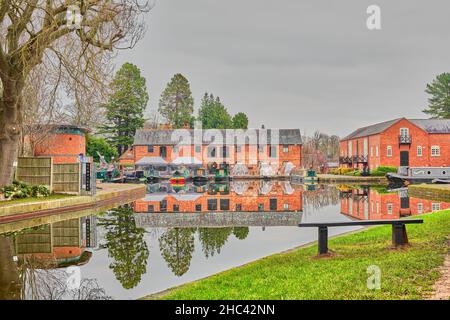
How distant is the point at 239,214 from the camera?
58.6ft

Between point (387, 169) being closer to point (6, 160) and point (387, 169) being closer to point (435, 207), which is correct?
point (435, 207)

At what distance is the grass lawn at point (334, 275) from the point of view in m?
6.04

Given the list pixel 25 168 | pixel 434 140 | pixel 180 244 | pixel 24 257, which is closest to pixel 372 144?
pixel 434 140

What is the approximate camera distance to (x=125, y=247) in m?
11.0

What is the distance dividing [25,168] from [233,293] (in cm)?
1696

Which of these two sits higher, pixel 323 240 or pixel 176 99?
pixel 176 99

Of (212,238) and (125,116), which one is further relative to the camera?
(125,116)

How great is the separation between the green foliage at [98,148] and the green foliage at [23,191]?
36.6 metres

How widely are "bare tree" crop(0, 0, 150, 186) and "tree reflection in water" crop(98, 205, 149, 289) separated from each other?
5375mm

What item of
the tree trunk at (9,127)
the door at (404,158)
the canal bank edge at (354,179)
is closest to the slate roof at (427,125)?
the door at (404,158)

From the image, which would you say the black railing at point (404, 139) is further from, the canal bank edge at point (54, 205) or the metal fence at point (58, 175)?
the metal fence at point (58, 175)

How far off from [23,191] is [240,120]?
5577 cm

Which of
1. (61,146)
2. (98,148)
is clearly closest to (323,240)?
(61,146)
